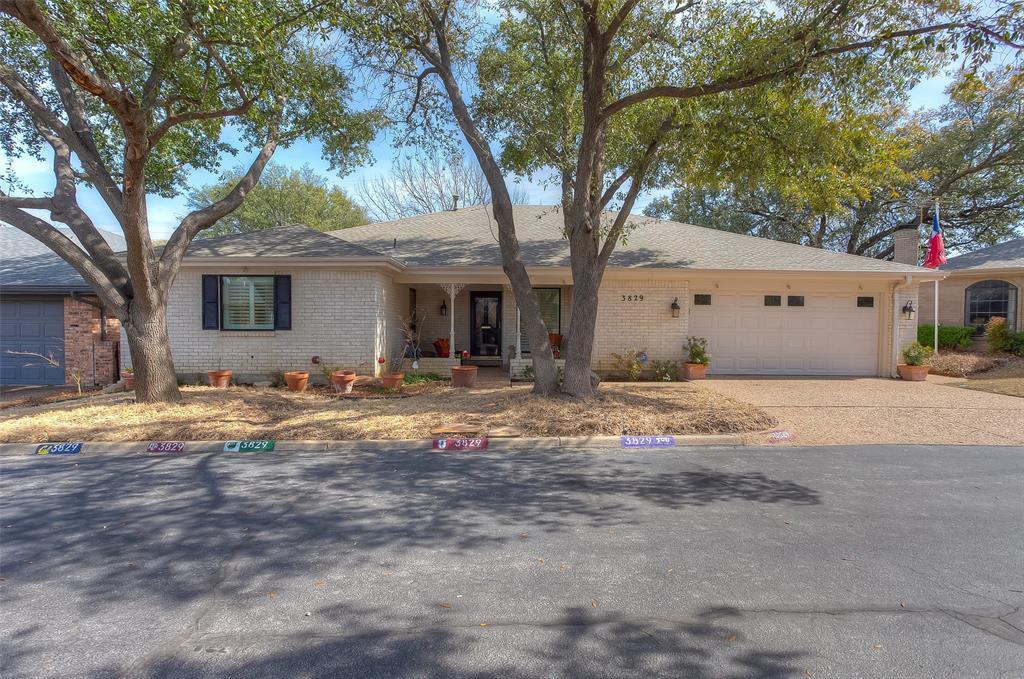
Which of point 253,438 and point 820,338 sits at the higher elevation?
point 820,338

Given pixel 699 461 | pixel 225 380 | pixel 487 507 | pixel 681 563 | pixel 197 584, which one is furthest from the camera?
pixel 225 380

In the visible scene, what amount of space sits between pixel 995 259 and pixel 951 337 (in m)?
3.31

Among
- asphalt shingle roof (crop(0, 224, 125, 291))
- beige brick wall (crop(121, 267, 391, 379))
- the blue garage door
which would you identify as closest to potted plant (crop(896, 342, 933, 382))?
beige brick wall (crop(121, 267, 391, 379))

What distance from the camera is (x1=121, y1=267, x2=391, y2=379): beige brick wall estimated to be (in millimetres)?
12297

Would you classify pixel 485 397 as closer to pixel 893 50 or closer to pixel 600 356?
pixel 600 356

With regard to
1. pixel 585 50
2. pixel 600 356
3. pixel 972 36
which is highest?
pixel 585 50

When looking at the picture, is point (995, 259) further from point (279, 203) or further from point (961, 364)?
point (279, 203)

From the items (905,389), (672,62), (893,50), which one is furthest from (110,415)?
(905,389)

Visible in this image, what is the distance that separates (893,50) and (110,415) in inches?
489

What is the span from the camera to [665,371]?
43.8ft

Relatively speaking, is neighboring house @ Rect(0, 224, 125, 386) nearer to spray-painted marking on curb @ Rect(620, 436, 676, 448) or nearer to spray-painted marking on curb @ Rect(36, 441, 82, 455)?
spray-painted marking on curb @ Rect(36, 441, 82, 455)

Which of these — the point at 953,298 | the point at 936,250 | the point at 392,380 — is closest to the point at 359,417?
the point at 392,380

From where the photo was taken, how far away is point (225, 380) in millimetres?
11734

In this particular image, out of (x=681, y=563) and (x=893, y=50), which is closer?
(x=681, y=563)
